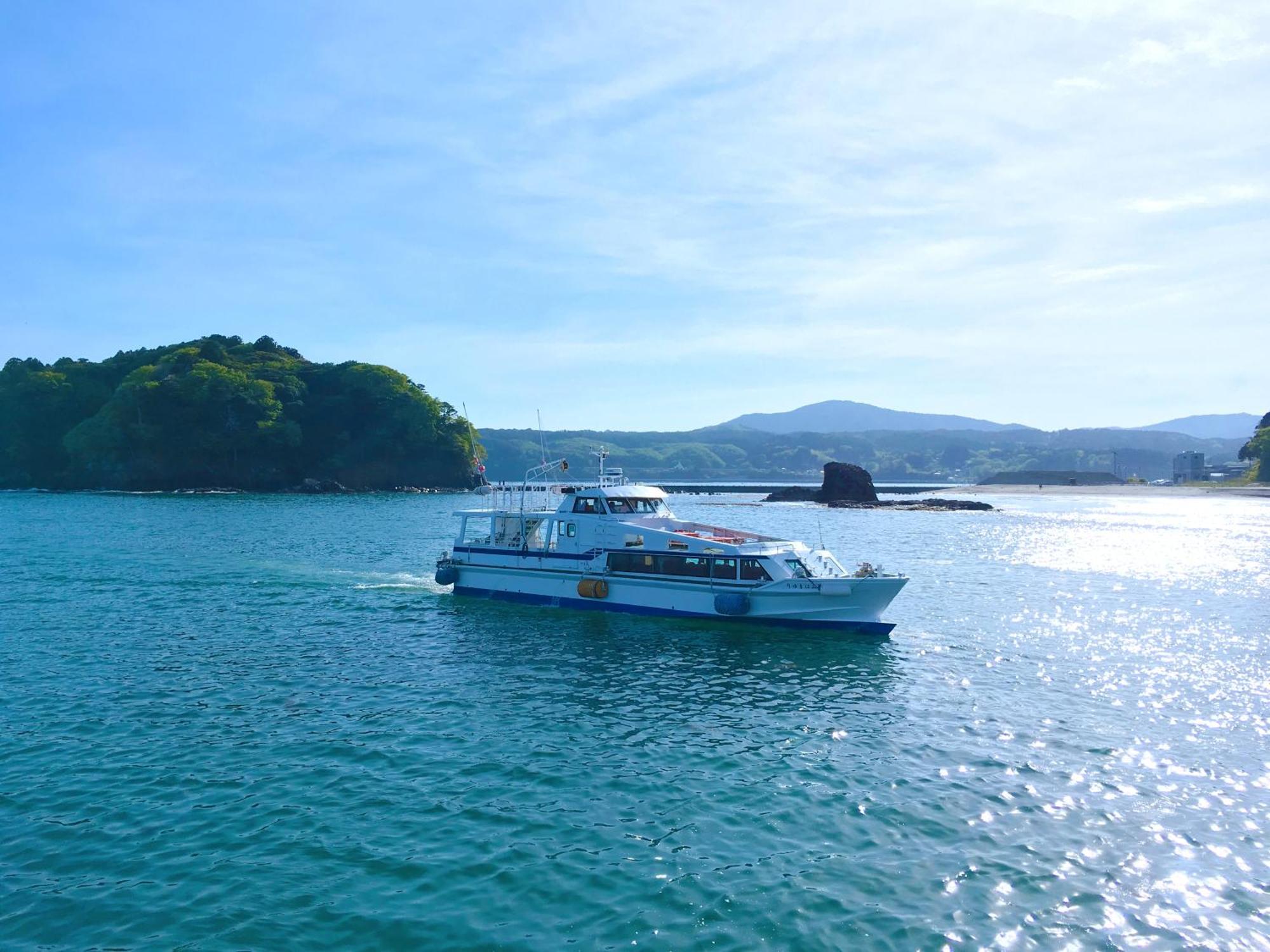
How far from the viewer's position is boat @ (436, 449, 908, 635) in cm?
3356

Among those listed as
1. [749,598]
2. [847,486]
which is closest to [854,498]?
[847,486]

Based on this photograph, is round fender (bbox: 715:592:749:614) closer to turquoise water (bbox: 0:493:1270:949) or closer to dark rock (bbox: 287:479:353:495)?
turquoise water (bbox: 0:493:1270:949)

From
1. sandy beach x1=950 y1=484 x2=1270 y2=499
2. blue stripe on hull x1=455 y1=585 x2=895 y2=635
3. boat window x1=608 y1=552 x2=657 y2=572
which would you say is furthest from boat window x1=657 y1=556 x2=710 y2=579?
sandy beach x1=950 y1=484 x2=1270 y2=499

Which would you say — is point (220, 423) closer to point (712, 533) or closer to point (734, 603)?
point (712, 533)

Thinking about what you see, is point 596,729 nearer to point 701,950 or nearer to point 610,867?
point 610,867

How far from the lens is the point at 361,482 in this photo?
165 m

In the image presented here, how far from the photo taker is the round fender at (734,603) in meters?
33.8

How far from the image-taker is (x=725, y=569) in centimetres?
3462

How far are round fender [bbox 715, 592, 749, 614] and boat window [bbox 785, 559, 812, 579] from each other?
7.49ft

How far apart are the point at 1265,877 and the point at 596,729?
14104 millimetres

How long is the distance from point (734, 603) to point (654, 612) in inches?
166

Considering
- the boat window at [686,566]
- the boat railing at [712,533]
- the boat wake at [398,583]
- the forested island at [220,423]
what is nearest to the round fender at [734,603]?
the boat window at [686,566]

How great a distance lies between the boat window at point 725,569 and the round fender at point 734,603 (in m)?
0.80

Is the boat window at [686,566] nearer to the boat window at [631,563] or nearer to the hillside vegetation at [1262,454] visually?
the boat window at [631,563]
